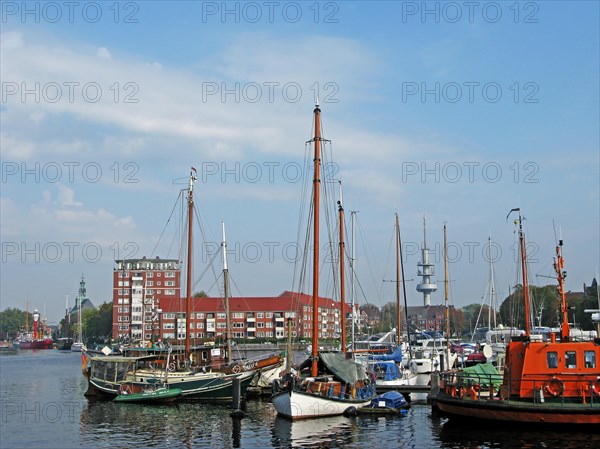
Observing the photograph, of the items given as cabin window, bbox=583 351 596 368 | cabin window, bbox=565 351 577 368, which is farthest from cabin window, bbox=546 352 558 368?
cabin window, bbox=583 351 596 368

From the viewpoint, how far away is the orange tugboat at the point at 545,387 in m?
32.1

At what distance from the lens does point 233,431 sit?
37.3m

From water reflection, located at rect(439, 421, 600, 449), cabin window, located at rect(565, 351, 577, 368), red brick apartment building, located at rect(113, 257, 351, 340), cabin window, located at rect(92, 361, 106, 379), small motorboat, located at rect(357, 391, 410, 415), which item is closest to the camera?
water reflection, located at rect(439, 421, 600, 449)

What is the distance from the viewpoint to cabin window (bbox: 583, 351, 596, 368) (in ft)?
109

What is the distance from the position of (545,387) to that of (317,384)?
12811mm

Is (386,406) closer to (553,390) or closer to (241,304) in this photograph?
(553,390)

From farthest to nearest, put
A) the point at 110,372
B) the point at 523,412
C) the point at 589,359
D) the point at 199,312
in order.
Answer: the point at 199,312, the point at 110,372, the point at 589,359, the point at 523,412

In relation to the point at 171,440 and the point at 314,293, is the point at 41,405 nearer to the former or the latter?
the point at 171,440

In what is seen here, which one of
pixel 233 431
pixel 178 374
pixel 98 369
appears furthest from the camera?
pixel 98 369

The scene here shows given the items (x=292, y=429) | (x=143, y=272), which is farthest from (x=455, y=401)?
(x=143, y=272)

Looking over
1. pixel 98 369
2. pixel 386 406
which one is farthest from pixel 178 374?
pixel 386 406

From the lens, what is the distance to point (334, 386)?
129ft

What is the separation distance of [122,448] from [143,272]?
552 ft

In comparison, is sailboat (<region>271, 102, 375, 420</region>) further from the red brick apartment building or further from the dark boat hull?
the red brick apartment building
